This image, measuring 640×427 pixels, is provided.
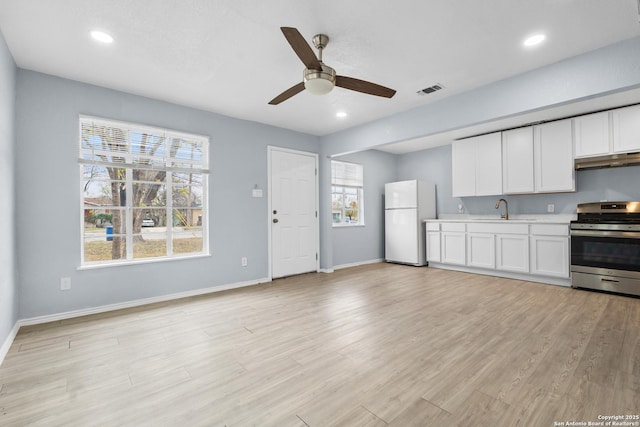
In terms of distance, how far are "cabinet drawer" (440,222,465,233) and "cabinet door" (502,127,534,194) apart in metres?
0.90

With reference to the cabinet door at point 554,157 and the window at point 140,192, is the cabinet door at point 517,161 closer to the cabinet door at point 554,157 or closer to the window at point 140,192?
the cabinet door at point 554,157

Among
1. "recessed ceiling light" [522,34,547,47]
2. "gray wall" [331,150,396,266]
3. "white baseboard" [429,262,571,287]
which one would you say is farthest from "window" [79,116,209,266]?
"white baseboard" [429,262,571,287]

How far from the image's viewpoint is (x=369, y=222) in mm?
6426

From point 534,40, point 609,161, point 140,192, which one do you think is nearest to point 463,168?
point 609,161

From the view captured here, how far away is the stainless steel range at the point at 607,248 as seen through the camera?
3633mm

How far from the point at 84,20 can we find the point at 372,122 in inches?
138

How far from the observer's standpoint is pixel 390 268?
18.9 ft

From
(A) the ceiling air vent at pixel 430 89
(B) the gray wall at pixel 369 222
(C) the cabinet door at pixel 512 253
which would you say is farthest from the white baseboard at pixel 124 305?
(C) the cabinet door at pixel 512 253

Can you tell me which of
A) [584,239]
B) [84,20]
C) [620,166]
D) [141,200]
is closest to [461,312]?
[584,239]

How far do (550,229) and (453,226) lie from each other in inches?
57.6

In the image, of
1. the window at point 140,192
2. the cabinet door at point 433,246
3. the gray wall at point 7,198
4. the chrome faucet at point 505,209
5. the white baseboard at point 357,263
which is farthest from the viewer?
the white baseboard at point 357,263

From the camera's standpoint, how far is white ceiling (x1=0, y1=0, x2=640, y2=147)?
2.08 m

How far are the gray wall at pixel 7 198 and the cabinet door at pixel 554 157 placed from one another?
A: 20.9 feet

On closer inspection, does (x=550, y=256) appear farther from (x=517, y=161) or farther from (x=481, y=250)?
(x=517, y=161)
